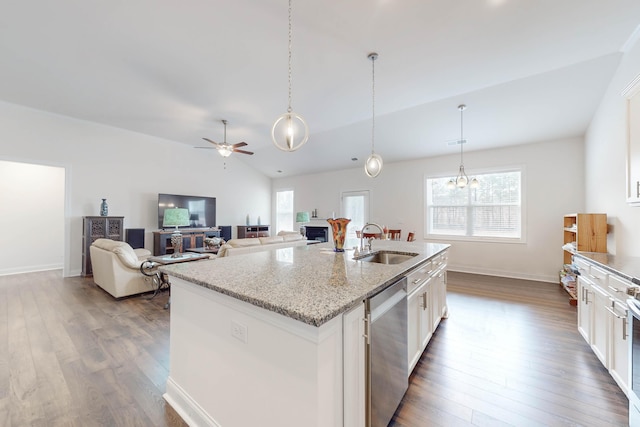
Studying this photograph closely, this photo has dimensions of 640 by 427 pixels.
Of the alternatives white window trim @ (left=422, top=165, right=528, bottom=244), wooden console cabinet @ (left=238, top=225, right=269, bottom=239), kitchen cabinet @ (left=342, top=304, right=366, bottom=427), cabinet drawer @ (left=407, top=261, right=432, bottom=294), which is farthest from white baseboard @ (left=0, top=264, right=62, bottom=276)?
white window trim @ (left=422, top=165, right=528, bottom=244)

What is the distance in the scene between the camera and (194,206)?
698 centimetres

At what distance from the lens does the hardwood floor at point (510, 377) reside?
1.63 meters

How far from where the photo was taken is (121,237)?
5551mm

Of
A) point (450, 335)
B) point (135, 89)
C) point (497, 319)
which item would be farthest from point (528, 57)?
point (135, 89)

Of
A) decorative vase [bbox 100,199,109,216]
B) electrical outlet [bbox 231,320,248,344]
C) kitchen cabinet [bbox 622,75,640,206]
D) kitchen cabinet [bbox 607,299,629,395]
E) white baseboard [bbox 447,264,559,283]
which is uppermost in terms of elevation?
kitchen cabinet [bbox 622,75,640,206]

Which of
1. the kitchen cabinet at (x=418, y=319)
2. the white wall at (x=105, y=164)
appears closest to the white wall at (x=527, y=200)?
the kitchen cabinet at (x=418, y=319)

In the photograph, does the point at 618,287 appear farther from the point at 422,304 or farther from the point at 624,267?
the point at 422,304

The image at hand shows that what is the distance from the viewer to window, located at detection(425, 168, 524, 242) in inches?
205

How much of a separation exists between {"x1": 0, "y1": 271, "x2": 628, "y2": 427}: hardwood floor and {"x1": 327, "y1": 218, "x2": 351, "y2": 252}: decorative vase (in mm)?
1242

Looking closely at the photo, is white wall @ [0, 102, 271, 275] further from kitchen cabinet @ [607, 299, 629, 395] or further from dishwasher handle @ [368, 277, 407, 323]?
kitchen cabinet @ [607, 299, 629, 395]

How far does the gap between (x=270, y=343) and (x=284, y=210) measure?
822 cm

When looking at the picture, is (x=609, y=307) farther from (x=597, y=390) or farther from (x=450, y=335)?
(x=450, y=335)

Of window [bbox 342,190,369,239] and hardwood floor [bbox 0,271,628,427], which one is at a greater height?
window [bbox 342,190,369,239]

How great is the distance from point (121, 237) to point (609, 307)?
7.55 metres
